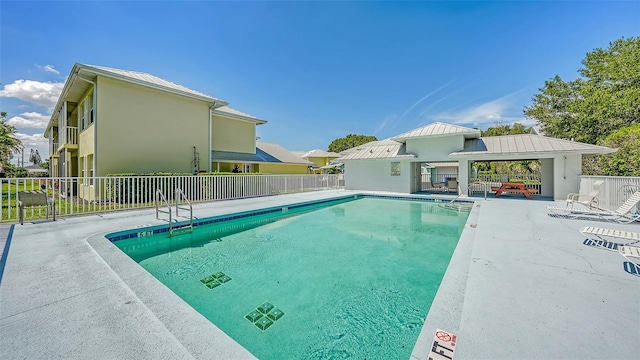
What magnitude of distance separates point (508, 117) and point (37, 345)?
43322 millimetres

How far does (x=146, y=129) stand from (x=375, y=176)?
1481 centimetres

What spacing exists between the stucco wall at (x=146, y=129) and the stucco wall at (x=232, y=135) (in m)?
2.20

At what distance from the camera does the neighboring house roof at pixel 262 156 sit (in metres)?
17.1

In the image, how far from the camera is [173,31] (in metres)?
11.8

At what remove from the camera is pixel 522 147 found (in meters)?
13.2

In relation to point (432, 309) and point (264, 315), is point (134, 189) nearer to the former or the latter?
point (264, 315)

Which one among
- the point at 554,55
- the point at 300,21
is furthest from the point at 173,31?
the point at 554,55

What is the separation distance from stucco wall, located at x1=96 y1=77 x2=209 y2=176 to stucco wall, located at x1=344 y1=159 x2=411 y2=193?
10716 mm

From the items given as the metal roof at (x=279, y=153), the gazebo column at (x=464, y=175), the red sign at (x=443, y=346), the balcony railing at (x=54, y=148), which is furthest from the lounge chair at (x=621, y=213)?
the balcony railing at (x=54, y=148)

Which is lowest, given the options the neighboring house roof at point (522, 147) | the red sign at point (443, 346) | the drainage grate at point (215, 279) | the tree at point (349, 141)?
the drainage grate at point (215, 279)

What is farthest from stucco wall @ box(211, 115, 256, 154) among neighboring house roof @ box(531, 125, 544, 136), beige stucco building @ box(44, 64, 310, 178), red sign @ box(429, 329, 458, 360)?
neighboring house roof @ box(531, 125, 544, 136)

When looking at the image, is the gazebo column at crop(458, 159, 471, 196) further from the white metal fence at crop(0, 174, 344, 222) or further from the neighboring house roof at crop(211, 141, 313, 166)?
the neighboring house roof at crop(211, 141, 313, 166)

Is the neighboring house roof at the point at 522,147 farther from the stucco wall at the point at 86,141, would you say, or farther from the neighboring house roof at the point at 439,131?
the stucco wall at the point at 86,141

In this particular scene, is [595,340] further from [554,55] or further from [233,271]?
[554,55]
